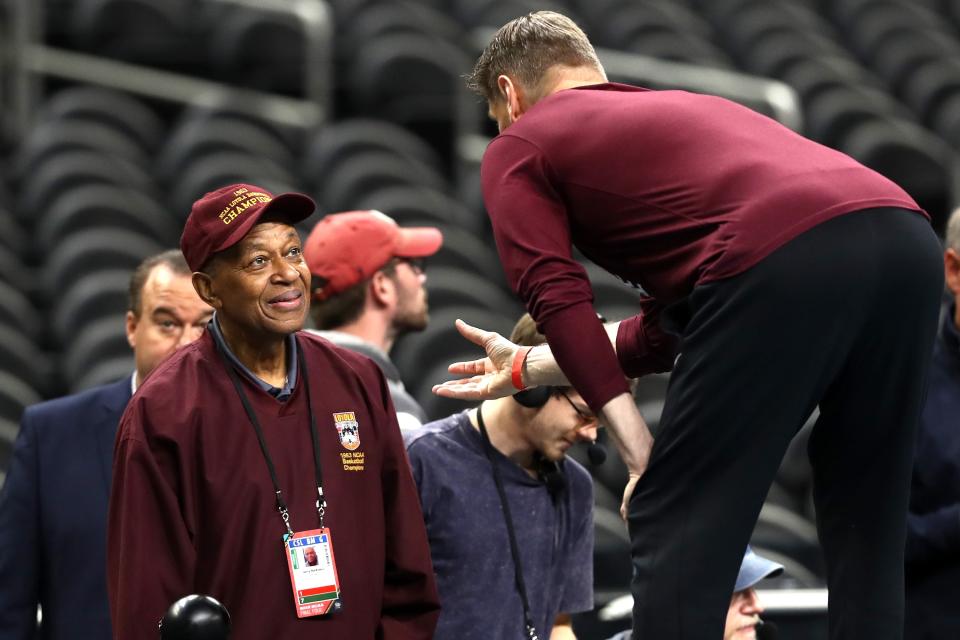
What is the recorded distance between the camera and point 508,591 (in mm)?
3529

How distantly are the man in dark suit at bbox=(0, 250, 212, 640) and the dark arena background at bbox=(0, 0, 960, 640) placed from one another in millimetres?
2498

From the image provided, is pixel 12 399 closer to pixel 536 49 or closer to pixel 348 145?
pixel 348 145

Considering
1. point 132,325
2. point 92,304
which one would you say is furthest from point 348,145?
point 132,325

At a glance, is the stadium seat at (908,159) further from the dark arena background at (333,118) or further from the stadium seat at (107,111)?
the stadium seat at (107,111)

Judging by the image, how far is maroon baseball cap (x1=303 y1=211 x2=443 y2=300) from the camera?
4504 mm

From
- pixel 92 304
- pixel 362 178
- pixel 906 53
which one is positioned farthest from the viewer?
pixel 906 53

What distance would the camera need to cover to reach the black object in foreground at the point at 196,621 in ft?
8.38

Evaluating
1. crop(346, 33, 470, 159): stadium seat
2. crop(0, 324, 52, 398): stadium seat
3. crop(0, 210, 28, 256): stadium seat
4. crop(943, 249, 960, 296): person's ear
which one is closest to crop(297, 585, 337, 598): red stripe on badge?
crop(943, 249, 960, 296): person's ear

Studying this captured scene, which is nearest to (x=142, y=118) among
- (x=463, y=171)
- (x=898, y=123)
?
(x=463, y=171)

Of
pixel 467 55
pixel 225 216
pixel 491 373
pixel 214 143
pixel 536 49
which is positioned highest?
pixel 467 55

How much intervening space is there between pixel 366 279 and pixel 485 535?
1158mm

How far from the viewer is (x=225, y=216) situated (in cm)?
300

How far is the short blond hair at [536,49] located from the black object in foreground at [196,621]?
1.06 meters

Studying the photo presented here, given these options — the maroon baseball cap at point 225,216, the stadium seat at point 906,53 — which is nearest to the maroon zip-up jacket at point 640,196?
the maroon baseball cap at point 225,216
